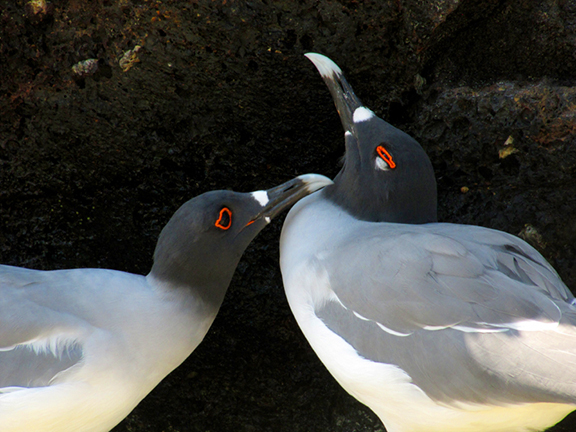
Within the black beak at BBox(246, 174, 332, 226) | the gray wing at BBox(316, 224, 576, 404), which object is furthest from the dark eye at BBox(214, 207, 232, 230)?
the gray wing at BBox(316, 224, 576, 404)

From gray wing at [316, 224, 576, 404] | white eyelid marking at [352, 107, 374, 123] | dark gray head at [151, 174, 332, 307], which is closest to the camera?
gray wing at [316, 224, 576, 404]

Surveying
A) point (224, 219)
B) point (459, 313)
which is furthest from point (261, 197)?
point (459, 313)

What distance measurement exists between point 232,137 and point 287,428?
1.70 m

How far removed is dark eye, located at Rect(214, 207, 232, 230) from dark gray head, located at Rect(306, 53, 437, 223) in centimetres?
60

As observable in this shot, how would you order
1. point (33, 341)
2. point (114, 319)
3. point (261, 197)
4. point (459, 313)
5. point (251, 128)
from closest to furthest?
1. point (459, 313)
2. point (33, 341)
3. point (114, 319)
4. point (261, 197)
5. point (251, 128)

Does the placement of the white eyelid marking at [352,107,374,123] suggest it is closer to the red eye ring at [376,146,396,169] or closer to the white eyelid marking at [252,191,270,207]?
the red eye ring at [376,146,396,169]

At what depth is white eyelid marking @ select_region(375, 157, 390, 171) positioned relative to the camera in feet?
8.79

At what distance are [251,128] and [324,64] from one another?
0.57 m

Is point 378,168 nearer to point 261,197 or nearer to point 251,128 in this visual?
point 261,197

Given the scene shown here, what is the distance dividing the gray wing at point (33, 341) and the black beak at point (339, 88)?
5.15 ft

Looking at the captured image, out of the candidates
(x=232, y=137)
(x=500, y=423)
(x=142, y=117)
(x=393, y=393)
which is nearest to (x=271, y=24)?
(x=232, y=137)

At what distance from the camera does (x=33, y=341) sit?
89.4 inches

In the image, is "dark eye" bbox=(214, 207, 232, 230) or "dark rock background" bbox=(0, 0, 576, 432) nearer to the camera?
"dark eye" bbox=(214, 207, 232, 230)

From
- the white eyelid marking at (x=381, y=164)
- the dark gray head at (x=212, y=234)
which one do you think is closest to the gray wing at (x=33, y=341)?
the dark gray head at (x=212, y=234)
